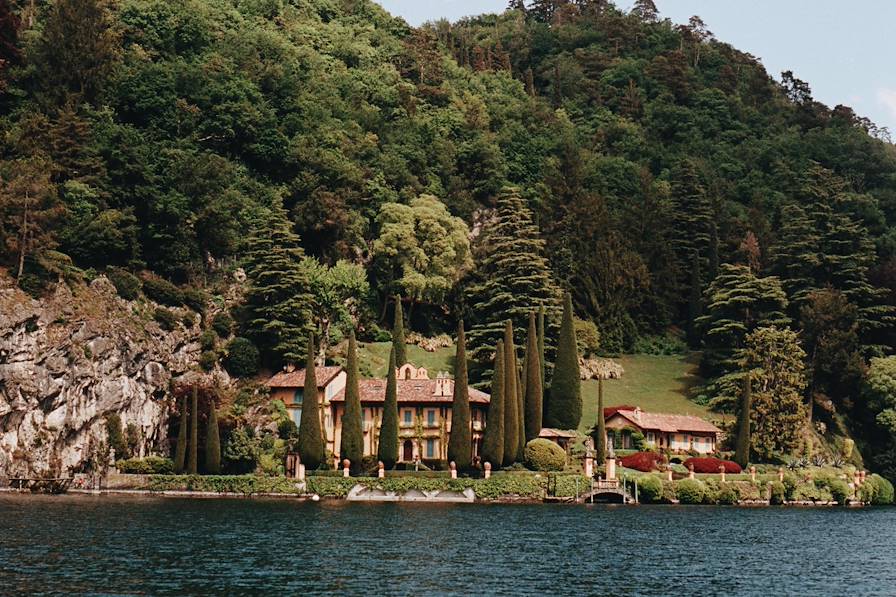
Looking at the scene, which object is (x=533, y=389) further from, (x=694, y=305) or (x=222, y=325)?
(x=694, y=305)

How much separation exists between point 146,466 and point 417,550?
3589 centimetres

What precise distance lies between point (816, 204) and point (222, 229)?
56805 millimetres

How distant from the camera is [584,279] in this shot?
11531cm

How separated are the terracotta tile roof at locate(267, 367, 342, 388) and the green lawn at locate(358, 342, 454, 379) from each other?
604 centimetres

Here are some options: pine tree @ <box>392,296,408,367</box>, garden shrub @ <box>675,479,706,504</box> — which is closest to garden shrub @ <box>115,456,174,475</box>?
pine tree @ <box>392,296,408,367</box>

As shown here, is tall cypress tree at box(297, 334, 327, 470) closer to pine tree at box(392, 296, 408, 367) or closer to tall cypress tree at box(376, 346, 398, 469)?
tall cypress tree at box(376, 346, 398, 469)

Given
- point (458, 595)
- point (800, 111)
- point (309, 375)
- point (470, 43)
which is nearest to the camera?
point (458, 595)

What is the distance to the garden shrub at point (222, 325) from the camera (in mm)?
97188

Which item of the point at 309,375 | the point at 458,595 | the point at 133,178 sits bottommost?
the point at 458,595

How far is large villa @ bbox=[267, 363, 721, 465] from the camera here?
8981 cm

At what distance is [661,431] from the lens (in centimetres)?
9350

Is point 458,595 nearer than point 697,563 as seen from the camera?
Yes

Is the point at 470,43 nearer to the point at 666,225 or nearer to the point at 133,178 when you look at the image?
the point at 666,225

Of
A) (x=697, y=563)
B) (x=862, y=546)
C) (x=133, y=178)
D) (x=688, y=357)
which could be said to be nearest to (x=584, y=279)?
(x=688, y=357)
